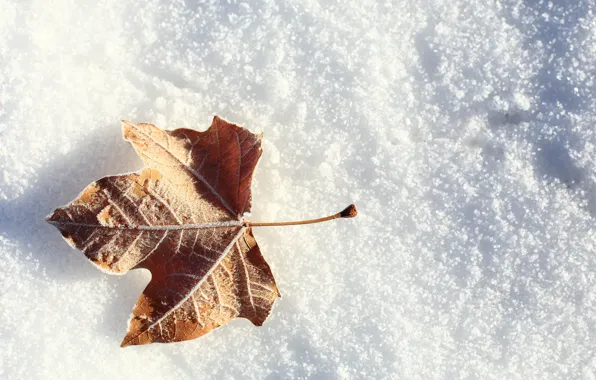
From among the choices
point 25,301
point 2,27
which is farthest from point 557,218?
point 2,27

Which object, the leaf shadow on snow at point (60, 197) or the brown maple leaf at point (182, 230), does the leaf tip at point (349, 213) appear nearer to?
the brown maple leaf at point (182, 230)

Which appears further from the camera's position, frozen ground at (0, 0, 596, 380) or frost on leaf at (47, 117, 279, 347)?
frozen ground at (0, 0, 596, 380)

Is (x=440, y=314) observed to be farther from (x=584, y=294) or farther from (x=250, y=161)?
(x=250, y=161)

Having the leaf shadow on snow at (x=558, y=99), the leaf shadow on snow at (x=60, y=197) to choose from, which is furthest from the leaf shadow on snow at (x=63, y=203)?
the leaf shadow on snow at (x=558, y=99)

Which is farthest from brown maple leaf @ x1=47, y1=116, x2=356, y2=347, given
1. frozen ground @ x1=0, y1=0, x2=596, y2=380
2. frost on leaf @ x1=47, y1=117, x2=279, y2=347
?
frozen ground @ x1=0, y1=0, x2=596, y2=380

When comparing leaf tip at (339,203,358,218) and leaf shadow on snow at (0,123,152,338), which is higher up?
leaf tip at (339,203,358,218)

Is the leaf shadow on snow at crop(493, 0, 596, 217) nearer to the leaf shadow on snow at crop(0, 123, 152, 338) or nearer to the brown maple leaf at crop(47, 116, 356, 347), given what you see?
the brown maple leaf at crop(47, 116, 356, 347)

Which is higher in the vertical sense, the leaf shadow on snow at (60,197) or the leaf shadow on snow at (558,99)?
the leaf shadow on snow at (558,99)
